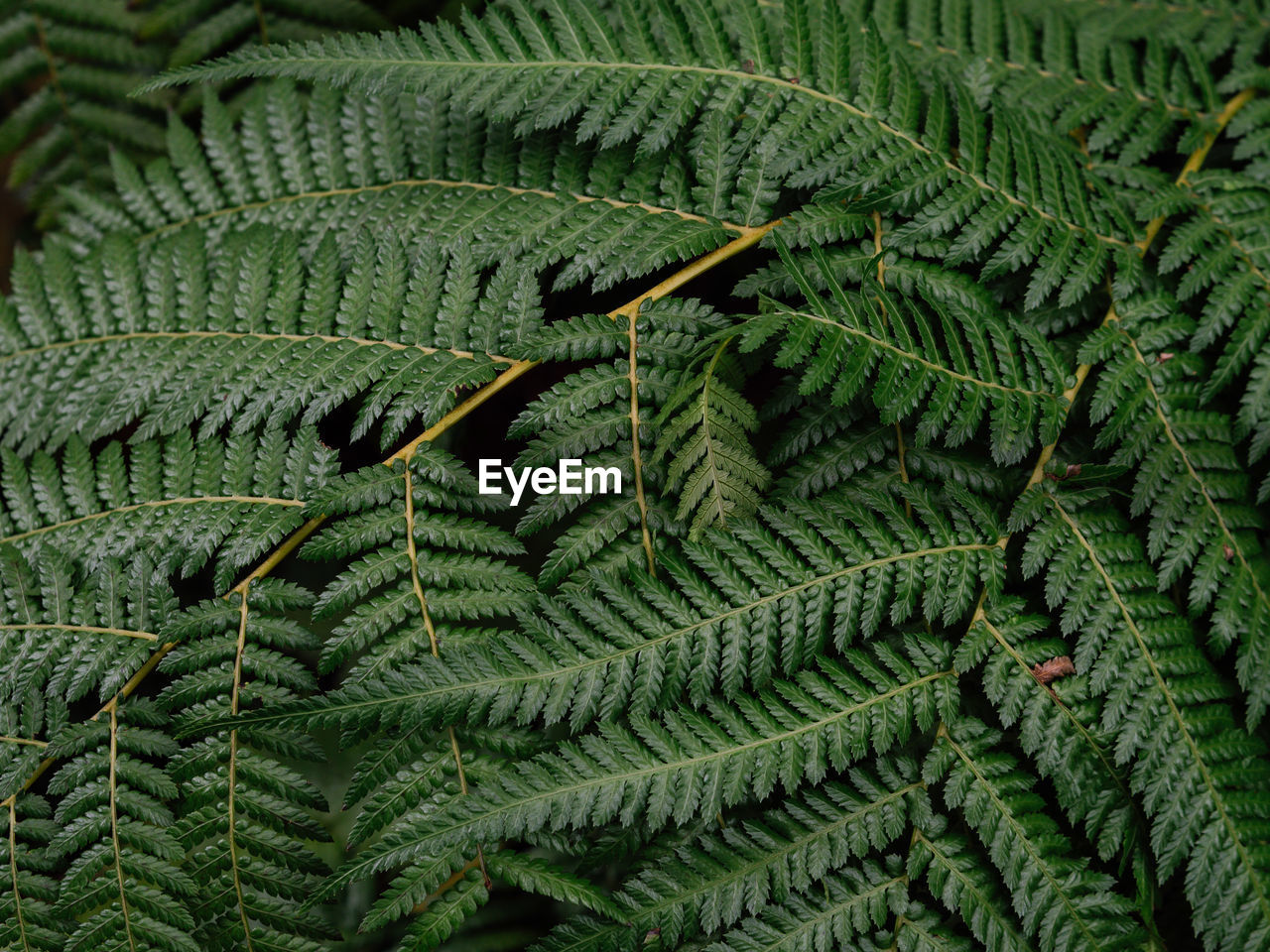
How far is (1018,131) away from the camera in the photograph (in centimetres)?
170

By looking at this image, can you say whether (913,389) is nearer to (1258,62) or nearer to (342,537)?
(342,537)

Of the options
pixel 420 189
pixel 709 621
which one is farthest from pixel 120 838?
pixel 420 189

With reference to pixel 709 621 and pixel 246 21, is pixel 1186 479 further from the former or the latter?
pixel 246 21

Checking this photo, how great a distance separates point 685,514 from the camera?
1.48 metres

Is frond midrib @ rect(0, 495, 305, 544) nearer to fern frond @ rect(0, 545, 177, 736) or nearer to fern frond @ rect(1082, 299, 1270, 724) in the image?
fern frond @ rect(0, 545, 177, 736)

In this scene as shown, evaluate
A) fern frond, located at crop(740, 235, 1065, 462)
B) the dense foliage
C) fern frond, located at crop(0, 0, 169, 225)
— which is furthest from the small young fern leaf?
fern frond, located at crop(0, 0, 169, 225)

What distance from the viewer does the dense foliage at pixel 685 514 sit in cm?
139

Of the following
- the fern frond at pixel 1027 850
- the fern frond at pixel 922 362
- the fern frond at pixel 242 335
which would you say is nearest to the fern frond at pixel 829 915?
the fern frond at pixel 1027 850

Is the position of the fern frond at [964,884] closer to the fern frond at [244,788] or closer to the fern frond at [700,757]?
the fern frond at [700,757]

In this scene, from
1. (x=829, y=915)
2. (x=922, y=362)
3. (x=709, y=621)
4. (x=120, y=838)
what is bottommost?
(x=829, y=915)

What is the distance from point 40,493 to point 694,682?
1349mm

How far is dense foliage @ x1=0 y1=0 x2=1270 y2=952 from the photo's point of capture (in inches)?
54.8

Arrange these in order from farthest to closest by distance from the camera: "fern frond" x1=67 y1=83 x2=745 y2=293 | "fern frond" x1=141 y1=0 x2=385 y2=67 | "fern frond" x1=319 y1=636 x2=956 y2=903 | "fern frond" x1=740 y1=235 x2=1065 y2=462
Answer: "fern frond" x1=141 y1=0 x2=385 y2=67 < "fern frond" x1=67 y1=83 x2=745 y2=293 < "fern frond" x1=740 y1=235 x2=1065 y2=462 < "fern frond" x1=319 y1=636 x2=956 y2=903

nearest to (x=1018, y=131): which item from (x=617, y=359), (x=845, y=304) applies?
(x=845, y=304)
